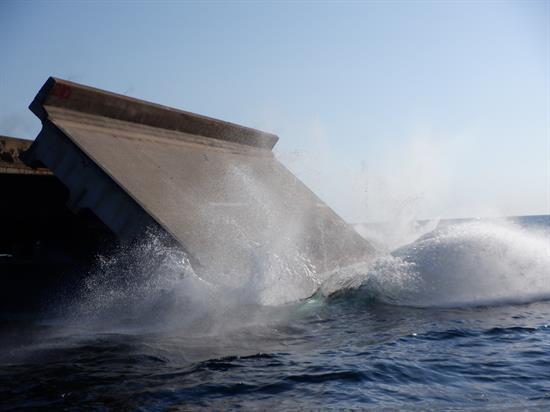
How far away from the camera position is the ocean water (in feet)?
12.8

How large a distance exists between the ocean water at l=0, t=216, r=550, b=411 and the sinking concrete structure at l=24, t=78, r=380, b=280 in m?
0.43

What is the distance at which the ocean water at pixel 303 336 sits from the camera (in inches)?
153

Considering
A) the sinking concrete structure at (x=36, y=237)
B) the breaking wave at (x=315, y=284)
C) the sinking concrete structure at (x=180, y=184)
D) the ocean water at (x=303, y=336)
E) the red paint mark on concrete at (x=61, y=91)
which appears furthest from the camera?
the sinking concrete structure at (x=36, y=237)

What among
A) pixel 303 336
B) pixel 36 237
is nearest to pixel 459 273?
pixel 303 336

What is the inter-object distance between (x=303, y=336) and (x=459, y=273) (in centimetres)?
385

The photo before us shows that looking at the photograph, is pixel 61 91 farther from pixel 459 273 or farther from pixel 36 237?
pixel 459 273

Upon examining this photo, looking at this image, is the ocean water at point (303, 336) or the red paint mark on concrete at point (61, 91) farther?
the red paint mark on concrete at point (61, 91)

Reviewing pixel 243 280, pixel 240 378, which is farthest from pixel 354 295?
pixel 240 378

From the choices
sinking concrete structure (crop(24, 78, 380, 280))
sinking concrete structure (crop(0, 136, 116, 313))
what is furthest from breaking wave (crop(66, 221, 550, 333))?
sinking concrete structure (crop(0, 136, 116, 313))

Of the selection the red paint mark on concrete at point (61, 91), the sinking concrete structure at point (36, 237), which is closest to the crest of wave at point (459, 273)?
the sinking concrete structure at point (36, 237)

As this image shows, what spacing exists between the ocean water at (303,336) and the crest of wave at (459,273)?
27 millimetres

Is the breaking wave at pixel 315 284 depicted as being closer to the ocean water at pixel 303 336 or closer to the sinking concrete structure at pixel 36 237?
the ocean water at pixel 303 336

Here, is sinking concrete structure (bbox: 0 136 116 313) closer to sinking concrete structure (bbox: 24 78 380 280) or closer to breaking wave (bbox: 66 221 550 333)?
breaking wave (bbox: 66 221 550 333)

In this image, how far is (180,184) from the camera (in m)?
8.46
